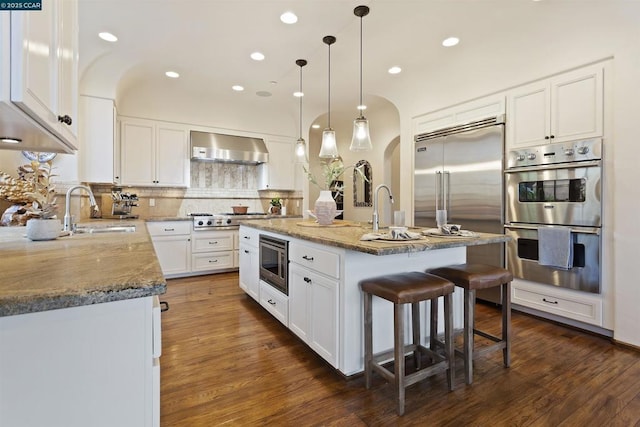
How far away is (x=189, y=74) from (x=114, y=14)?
1.32 metres

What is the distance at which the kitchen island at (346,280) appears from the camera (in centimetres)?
184

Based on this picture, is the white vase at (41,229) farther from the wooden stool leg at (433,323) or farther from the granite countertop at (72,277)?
the wooden stool leg at (433,323)

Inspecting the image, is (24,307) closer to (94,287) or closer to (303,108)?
(94,287)

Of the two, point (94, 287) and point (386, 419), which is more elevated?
point (94, 287)

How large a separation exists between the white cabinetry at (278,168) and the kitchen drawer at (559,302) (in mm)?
3926

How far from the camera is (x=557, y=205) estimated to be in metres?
2.79

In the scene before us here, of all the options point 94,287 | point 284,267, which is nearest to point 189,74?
point 284,267

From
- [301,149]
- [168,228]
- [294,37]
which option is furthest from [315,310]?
[168,228]

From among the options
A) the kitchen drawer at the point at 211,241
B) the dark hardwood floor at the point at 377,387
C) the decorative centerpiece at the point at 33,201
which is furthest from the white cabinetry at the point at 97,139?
the dark hardwood floor at the point at 377,387

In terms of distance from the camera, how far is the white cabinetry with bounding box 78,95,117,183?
147 inches

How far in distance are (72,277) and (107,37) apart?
11.3ft

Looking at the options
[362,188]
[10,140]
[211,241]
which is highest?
[362,188]

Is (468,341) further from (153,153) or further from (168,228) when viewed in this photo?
(153,153)

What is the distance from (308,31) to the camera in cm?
309
